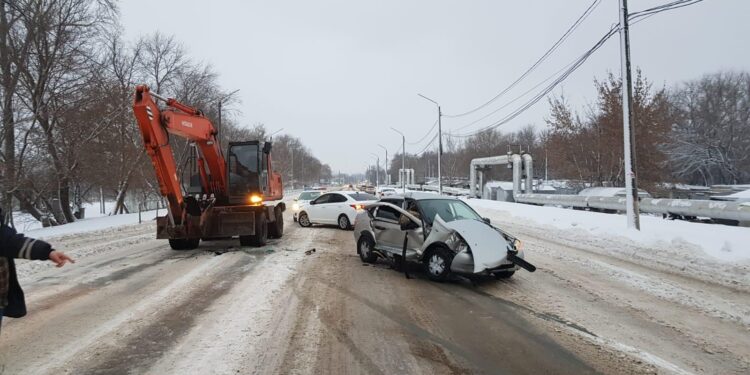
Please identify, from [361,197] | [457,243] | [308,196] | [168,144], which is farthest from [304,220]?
[457,243]

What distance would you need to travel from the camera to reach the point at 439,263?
7.86 m

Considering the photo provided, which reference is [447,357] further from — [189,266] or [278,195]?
[278,195]

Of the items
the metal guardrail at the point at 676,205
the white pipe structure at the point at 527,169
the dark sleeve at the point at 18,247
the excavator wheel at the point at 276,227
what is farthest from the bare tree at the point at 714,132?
the dark sleeve at the point at 18,247

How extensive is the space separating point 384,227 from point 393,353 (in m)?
4.82

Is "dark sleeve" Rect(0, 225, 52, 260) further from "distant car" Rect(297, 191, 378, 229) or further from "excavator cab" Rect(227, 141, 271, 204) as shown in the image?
"distant car" Rect(297, 191, 378, 229)

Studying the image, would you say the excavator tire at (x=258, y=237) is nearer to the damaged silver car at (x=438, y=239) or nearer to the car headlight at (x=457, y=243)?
the damaged silver car at (x=438, y=239)

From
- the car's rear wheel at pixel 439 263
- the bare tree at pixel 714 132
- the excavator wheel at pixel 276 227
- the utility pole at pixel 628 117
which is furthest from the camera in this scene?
the bare tree at pixel 714 132

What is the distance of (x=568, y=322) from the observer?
18.5 feet

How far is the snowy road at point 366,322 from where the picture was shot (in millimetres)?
4387

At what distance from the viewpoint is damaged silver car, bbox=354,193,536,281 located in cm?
746

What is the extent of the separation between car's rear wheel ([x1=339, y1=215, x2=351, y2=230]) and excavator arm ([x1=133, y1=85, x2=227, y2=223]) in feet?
19.9

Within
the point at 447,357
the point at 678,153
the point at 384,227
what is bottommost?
the point at 447,357

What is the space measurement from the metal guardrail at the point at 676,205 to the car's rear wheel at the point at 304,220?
47.0ft

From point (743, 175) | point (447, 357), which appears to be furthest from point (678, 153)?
point (447, 357)
